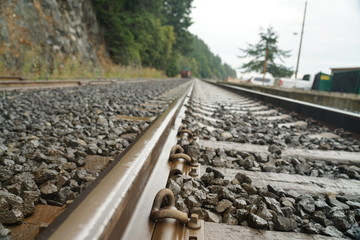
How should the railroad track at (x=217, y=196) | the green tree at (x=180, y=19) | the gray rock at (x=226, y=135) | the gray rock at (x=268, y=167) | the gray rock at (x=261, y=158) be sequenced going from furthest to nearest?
the green tree at (x=180, y=19) → the gray rock at (x=226, y=135) → the gray rock at (x=261, y=158) → the gray rock at (x=268, y=167) → the railroad track at (x=217, y=196)

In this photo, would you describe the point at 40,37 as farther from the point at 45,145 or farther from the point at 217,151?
the point at 217,151

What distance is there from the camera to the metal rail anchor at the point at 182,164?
1429 millimetres

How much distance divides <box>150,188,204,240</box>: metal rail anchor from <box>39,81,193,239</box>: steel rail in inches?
1.0

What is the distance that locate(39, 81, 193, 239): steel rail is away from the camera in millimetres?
590

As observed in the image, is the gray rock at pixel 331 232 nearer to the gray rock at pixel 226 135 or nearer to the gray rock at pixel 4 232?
the gray rock at pixel 4 232

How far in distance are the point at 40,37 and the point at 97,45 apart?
6764 millimetres

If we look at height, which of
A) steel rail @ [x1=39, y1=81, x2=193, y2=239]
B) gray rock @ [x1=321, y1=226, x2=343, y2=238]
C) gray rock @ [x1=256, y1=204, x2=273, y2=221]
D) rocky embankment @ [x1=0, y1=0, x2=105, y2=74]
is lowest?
gray rock @ [x1=321, y1=226, x2=343, y2=238]

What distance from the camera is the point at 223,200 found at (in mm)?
1194

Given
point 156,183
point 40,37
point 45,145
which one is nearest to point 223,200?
point 156,183

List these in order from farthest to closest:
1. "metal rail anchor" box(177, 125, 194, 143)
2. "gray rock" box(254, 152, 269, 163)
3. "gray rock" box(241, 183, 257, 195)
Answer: "metal rail anchor" box(177, 125, 194, 143) → "gray rock" box(254, 152, 269, 163) → "gray rock" box(241, 183, 257, 195)

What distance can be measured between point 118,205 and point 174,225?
26 cm

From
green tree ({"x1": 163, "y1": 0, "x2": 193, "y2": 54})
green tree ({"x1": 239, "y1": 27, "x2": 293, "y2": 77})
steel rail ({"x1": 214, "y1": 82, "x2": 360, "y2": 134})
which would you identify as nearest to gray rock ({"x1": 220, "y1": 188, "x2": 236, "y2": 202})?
steel rail ({"x1": 214, "y1": 82, "x2": 360, "y2": 134})

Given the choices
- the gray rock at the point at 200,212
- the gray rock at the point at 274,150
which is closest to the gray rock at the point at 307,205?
the gray rock at the point at 200,212

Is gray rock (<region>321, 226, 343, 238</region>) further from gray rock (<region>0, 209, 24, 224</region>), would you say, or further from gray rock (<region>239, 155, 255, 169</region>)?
gray rock (<region>0, 209, 24, 224</region>)
